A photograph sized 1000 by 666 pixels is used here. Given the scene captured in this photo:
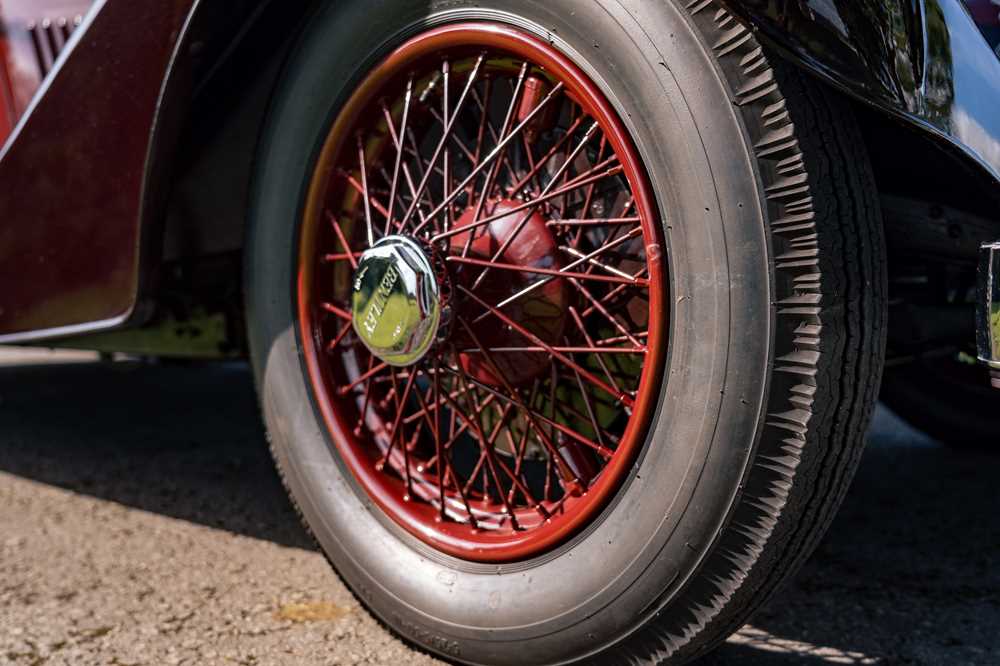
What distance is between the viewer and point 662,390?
1.26m

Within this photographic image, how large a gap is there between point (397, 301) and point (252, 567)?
2.52ft

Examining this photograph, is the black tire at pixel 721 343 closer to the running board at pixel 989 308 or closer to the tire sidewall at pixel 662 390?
the tire sidewall at pixel 662 390

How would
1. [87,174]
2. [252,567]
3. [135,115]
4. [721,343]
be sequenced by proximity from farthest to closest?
[252,567], [87,174], [135,115], [721,343]

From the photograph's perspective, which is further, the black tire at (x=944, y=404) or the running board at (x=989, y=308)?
the black tire at (x=944, y=404)

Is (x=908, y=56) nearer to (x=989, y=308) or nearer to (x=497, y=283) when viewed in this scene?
(x=989, y=308)

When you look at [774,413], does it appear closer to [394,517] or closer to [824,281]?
[824,281]

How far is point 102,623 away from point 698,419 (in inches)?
44.1

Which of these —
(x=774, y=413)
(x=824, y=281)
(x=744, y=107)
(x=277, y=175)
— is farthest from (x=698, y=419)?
(x=277, y=175)

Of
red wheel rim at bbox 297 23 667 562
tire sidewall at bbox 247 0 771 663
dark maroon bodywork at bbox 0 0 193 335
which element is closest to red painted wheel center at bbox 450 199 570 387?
red wheel rim at bbox 297 23 667 562

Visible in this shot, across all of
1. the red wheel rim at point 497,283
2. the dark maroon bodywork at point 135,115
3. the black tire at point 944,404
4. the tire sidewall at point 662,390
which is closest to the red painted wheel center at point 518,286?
the red wheel rim at point 497,283

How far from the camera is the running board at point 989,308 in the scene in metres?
1.22

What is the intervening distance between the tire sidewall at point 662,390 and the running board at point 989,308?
12.0 inches

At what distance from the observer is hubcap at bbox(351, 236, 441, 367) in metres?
1.47

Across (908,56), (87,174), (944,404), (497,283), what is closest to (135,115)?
(87,174)
